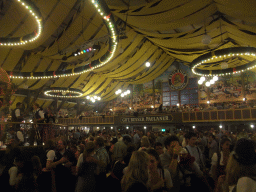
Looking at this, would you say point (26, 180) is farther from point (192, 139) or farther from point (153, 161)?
point (192, 139)

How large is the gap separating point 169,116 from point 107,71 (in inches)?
284

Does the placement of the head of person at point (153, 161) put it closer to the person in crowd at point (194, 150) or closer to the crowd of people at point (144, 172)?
the crowd of people at point (144, 172)

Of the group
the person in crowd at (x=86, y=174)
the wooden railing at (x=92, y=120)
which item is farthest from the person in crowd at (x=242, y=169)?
the wooden railing at (x=92, y=120)

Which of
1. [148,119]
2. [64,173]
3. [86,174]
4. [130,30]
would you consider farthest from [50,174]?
[148,119]

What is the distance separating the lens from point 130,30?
12414 mm

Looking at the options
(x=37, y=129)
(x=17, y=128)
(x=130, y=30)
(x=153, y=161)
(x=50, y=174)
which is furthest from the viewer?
(x=130, y=30)

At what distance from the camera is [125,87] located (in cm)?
2470

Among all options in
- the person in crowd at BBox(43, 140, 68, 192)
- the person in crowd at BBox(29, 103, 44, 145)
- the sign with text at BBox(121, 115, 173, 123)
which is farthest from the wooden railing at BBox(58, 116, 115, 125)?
the person in crowd at BBox(43, 140, 68, 192)

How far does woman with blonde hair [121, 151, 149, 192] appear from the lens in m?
1.55

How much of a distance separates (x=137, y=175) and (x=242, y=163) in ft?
2.76

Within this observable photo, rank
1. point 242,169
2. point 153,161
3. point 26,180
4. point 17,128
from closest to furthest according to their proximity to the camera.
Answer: point 242,169 < point 153,161 < point 26,180 < point 17,128

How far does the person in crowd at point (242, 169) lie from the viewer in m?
1.35

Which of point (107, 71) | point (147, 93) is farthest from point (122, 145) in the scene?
point (147, 93)

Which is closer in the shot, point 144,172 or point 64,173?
point 144,172
